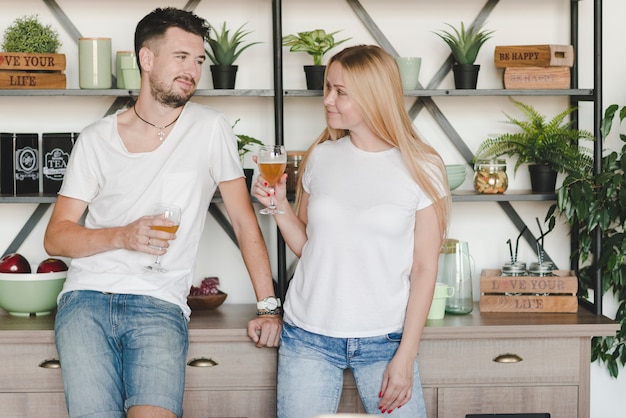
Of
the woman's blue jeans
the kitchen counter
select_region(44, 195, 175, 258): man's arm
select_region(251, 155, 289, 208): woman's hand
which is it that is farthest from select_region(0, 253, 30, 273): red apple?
the woman's blue jeans

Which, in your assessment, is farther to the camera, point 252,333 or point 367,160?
point 252,333

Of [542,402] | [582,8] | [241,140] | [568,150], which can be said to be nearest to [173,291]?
[241,140]

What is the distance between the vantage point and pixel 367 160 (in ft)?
9.12

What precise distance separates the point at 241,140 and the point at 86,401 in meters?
1.18

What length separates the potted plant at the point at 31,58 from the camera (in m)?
3.23

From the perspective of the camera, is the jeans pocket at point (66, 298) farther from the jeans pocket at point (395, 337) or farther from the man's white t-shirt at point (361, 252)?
the jeans pocket at point (395, 337)

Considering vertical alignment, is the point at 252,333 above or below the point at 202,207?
below

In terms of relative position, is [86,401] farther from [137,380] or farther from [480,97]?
[480,97]

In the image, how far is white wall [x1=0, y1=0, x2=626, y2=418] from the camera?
3.52m

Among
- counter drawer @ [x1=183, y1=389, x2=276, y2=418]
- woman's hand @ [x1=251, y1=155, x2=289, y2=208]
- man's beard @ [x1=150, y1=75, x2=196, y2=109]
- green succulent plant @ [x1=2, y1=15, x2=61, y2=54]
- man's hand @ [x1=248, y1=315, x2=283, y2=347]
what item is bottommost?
counter drawer @ [x1=183, y1=389, x2=276, y2=418]

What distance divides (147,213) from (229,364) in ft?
2.00

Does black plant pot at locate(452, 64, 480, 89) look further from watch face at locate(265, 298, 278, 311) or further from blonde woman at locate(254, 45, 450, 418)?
watch face at locate(265, 298, 278, 311)

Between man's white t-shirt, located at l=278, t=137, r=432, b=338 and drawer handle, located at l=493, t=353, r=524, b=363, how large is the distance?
0.54 m

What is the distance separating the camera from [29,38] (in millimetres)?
3305
